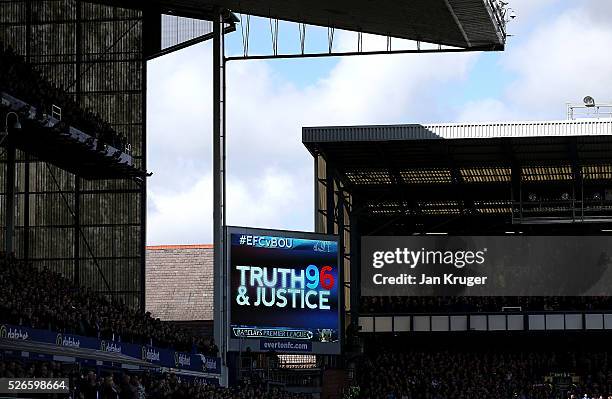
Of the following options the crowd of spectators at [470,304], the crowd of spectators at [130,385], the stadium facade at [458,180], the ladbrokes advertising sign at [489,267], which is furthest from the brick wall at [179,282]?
the crowd of spectators at [130,385]

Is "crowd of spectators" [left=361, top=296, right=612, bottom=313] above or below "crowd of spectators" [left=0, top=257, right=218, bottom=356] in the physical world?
above

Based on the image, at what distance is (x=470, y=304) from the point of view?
66750mm

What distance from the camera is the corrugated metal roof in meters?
60.0

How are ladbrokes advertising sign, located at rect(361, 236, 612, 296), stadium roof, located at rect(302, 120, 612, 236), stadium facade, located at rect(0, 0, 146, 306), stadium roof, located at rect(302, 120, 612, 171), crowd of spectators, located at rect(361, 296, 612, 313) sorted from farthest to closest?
crowd of spectators, located at rect(361, 296, 612, 313) → ladbrokes advertising sign, located at rect(361, 236, 612, 296) → stadium facade, located at rect(0, 0, 146, 306) → stadium roof, located at rect(302, 120, 612, 236) → stadium roof, located at rect(302, 120, 612, 171)

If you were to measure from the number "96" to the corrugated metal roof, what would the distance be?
20.2 ft

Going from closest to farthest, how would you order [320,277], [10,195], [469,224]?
[10,195] < [320,277] < [469,224]

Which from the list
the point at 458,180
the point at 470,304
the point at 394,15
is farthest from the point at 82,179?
the point at 470,304

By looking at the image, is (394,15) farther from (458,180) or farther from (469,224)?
(469,224)

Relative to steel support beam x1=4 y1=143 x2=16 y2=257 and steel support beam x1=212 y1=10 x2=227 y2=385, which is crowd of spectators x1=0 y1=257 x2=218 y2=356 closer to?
steel support beam x1=212 y1=10 x2=227 y2=385

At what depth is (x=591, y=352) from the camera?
6975cm

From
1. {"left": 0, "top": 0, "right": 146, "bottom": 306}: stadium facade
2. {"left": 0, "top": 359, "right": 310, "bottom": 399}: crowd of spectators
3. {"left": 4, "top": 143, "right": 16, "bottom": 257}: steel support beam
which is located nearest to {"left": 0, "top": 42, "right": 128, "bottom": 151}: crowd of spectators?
{"left": 4, "top": 143, "right": 16, "bottom": 257}: steel support beam

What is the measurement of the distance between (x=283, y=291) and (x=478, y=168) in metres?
12.2

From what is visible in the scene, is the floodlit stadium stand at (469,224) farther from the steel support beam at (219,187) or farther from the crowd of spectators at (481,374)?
the steel support beam at (219,187)

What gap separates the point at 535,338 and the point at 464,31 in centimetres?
2082
